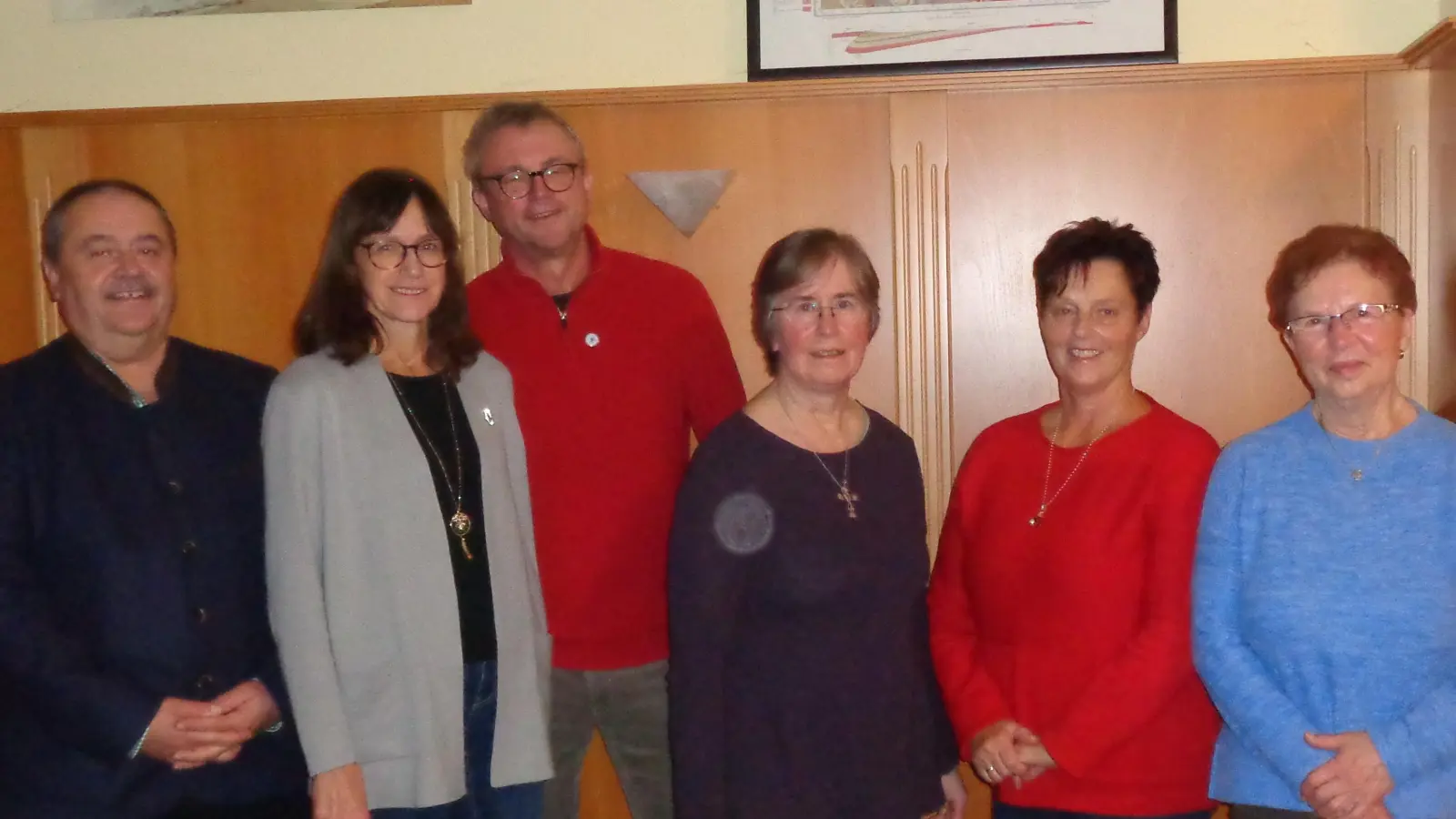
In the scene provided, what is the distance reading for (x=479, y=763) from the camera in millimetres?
1723

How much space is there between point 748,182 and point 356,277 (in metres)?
1.05

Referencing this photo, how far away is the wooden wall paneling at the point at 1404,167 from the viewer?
2.41m

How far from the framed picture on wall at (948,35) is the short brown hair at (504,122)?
62cm

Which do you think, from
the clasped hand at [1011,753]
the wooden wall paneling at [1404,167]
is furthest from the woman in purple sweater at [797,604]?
the wooden wall paneling at [1404,167]

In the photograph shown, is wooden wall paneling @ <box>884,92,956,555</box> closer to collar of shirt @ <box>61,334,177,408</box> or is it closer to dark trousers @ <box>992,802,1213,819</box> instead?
dark trousers @ <box>992,802,1213,819</box>

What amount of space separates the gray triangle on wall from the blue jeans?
3.95 feet

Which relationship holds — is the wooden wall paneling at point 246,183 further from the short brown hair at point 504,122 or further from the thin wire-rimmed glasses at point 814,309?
the thin wire-rimmed glasses at point 814,309

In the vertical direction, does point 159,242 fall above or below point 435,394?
above

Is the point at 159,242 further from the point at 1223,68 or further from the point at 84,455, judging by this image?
the point at 1223,68

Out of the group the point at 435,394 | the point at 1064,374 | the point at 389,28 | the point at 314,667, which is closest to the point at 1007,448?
the point at 1064,374

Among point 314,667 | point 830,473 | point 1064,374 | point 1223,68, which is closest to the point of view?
point 314,667

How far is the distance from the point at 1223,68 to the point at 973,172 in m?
0.56

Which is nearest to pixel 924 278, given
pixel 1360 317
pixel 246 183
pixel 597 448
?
pixel 597 448

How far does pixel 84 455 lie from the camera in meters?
1.68
